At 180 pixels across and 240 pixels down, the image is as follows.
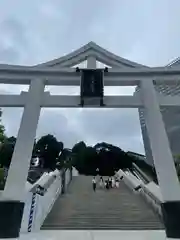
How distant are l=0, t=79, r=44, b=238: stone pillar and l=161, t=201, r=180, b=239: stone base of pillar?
408 centimetres

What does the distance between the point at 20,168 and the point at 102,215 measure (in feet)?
11.8

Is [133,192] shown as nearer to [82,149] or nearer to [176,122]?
[176,122]

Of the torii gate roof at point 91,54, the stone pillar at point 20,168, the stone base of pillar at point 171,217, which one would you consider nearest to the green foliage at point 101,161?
the torii gate roof at point 91,54

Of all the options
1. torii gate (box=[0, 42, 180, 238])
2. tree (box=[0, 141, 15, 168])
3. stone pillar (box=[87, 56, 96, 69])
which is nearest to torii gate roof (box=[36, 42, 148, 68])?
→ torii gate (box=[0, 42, 180, 238])

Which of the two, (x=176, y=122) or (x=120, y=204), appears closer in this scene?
(x=120, y=204)

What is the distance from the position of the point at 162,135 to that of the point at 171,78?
2496 mm

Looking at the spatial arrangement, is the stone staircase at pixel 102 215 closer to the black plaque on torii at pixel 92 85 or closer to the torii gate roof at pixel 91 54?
the black plaque on torii at pixel 92 85

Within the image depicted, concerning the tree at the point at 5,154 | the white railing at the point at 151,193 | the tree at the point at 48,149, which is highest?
the tree at the point at 48,149

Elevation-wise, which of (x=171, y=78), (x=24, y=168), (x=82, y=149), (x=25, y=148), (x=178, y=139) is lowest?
(x=24, y=168)

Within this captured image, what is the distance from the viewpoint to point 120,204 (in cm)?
1214

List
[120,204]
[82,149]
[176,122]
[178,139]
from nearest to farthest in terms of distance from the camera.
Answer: [120,204] → [176,122] → [178,139] → [82,149]

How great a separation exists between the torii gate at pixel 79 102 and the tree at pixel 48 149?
35.1 m

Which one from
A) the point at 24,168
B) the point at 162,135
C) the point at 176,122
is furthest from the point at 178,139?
the point at 24,168

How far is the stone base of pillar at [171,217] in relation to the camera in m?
7.72
